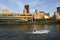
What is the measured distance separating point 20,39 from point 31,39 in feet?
10.3

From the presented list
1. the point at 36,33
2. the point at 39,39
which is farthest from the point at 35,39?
the point at 36,33

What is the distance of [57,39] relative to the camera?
5616 centimetres

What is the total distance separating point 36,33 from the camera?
69.8 meters

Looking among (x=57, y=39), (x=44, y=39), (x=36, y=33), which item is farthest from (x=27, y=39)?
(x=36, y=33)

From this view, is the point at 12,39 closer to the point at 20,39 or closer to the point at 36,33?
the point at 20,39

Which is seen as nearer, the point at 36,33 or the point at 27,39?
the point at 27,39

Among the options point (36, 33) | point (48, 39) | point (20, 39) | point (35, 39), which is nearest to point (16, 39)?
point (20, 39)

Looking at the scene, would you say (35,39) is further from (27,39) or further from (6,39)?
(6,39)

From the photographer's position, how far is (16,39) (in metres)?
55.9

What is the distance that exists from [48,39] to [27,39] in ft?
19.7

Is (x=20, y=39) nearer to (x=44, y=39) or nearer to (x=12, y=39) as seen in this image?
(x=12, y=39)

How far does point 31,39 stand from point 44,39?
373cm

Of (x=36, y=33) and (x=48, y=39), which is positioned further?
(x=36, y=33)

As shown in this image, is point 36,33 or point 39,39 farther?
point 36,33
